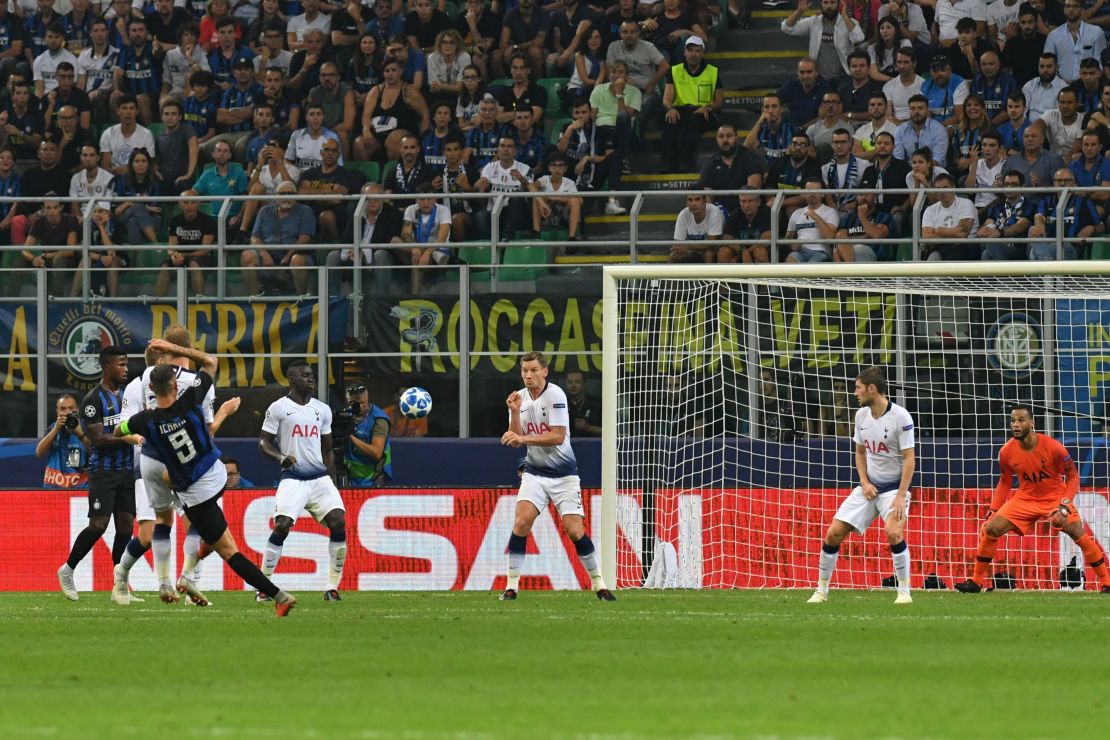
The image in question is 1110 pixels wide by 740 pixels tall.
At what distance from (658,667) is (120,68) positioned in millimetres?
19408

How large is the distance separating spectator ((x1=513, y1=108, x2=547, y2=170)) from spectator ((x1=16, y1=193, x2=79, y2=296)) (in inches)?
229

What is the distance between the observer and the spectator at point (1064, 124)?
70.9 feet

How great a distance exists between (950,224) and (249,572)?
10.2 meters

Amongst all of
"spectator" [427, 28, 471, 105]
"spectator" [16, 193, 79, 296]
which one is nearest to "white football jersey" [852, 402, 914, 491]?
"spectator" [427, 28, 471, 105]

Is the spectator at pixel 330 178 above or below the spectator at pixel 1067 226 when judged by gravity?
above

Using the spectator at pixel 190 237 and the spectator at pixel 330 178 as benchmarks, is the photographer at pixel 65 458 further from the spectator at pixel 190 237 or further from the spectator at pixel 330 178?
the spectator at pixel 330 178

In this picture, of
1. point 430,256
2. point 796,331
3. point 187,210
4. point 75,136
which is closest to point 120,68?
point 75,136

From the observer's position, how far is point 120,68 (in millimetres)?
27125

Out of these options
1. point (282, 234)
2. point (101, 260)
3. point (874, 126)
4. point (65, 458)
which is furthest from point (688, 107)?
point (65, 458)

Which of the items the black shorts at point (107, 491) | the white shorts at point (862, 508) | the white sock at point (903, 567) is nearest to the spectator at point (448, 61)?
the black shorts at point (107, 491)

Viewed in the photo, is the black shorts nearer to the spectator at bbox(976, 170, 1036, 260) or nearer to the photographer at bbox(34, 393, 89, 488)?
the photographer at bbox(34, 393, 89, 488)

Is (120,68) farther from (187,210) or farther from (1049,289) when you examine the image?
(1049,289)

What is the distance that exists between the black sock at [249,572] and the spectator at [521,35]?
13369mm

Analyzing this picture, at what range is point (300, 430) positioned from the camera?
1666 centimetres
